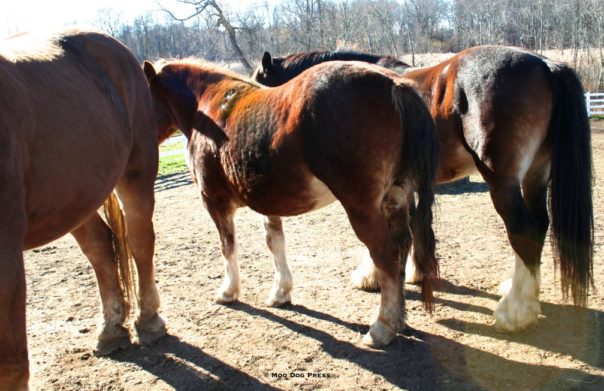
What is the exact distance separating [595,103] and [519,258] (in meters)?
20.2

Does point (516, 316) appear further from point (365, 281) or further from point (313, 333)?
point (313, 333)

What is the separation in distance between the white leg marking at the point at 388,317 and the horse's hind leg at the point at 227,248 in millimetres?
1346

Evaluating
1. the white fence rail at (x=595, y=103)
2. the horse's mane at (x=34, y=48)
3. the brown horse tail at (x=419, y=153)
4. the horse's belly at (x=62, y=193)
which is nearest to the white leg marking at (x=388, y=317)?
the brown horse tail at (x=419, y=153)

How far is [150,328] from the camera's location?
3.57 m

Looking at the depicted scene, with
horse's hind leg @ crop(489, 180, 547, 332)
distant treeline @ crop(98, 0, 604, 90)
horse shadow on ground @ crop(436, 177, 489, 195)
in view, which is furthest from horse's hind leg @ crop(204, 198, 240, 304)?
distant treeline @ crop(98, 0, 604, 90)

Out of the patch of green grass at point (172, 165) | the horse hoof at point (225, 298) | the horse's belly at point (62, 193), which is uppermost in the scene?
the horse's belly at point (62, 193)

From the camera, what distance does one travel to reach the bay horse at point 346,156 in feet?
10.2

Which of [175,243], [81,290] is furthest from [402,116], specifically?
[175,243]

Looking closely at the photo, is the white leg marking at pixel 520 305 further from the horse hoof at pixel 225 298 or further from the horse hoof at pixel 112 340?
the horse hoof at pixel 112 340

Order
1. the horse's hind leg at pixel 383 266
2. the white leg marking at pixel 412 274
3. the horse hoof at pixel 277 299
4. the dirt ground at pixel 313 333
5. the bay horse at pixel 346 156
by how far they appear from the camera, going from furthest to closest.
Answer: the white leg marking at pixel 412 274
the horse hoof at pixel 277 299
the horse's hind leg at pixel 383 266
the bay horse at pixel 346 156
the dirt ground at pixel 313 333

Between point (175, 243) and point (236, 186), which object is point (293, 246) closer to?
point (175, 243)

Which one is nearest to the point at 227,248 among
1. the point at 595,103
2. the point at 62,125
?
the point at 62,125

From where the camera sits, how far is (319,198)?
137 inches

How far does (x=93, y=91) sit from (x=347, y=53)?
3.29m
